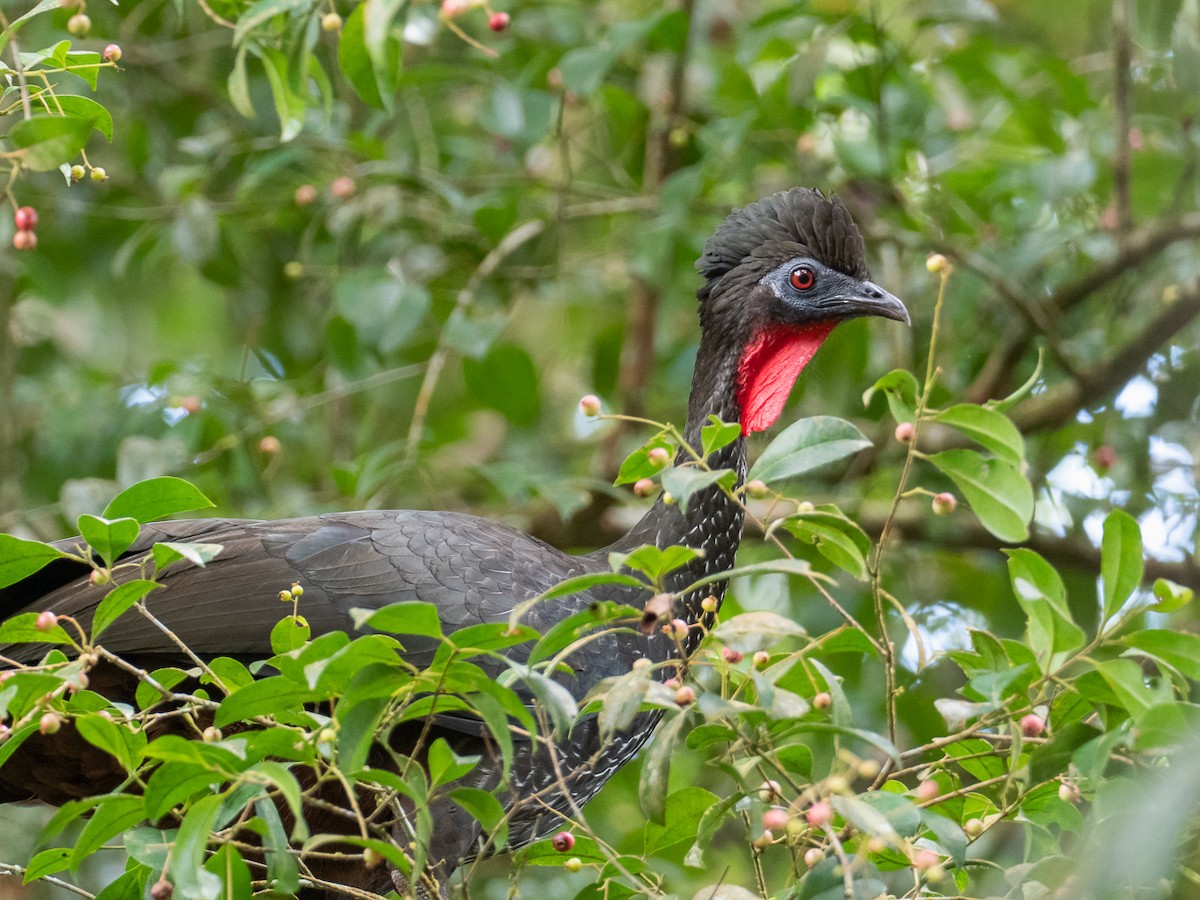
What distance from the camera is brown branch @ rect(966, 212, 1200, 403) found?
482cm

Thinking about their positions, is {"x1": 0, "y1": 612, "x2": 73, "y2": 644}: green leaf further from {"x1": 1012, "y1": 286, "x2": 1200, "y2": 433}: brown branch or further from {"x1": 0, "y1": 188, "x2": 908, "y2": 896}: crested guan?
{"x1": 1012, "y1": 286, "x2": 1200, "y2": 433}: brown branch

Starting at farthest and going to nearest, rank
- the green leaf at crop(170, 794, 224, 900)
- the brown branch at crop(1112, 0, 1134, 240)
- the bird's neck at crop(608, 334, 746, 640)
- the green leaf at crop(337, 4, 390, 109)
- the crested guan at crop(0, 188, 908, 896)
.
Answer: the brown branch at crop(1112, 0, 1134, 240) < the bird's neck at crop(608, 334, 746, 640) < the crested guan at crop(0, 188, 908, 896) < the green leaf at crop(337, 4, 390, 109) < the green leaf at crop(170, 794, 224, 900)

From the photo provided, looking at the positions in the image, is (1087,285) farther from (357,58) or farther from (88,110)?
(88,110)

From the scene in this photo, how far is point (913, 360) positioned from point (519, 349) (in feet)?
4.55

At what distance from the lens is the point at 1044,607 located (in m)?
2.03

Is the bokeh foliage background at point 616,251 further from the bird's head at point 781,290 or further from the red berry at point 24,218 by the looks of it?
the red berry at point 24,218

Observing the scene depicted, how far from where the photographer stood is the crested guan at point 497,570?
322 centimetres

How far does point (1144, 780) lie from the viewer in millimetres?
1995

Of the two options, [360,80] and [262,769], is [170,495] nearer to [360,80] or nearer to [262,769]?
[262,769]

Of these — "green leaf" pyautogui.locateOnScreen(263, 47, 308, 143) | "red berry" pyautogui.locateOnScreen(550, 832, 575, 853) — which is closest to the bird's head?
"green leaf" pyautogui.locateOnScreen(263, 47, 308, 143)

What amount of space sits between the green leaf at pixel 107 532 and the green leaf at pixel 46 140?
54 centimetres

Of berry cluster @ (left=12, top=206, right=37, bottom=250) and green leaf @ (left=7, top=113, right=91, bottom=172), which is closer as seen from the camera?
green leaf @ (left=7, top=113, right=91, bottom=172)

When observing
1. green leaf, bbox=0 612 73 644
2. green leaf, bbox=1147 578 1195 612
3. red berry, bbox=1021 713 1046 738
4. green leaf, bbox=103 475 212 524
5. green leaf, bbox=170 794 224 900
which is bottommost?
red berry, bbox=1021 713 1046 738

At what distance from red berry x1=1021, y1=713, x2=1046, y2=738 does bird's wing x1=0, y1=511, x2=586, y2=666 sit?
137cm
